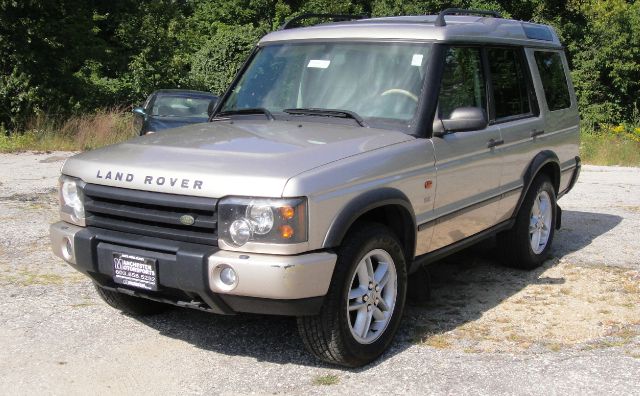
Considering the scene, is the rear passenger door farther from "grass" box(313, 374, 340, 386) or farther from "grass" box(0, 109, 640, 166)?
"grass" box(0, 109, 640, 166)

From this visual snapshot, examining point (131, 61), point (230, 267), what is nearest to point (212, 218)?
point (230, 267)

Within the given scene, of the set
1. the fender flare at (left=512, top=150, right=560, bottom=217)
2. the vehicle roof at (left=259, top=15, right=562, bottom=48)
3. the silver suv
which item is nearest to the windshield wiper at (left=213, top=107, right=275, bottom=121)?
the silver suv

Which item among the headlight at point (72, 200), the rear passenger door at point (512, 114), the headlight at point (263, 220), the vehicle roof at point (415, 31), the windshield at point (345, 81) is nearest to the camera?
the headlight at point (263, 220)

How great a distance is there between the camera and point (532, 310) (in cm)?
564

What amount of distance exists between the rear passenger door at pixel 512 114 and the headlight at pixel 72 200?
3.03 meters

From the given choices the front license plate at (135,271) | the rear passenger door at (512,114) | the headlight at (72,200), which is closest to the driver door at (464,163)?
the rear passenger door at (512,114)

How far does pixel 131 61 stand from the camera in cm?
2609

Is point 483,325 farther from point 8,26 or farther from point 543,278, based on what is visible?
point 8,26

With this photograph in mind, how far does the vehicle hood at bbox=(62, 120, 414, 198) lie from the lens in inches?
158

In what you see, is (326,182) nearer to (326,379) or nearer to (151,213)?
(151,213)

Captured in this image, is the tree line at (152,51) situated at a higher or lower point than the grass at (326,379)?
higher

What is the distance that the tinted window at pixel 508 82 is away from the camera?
6.00 meters

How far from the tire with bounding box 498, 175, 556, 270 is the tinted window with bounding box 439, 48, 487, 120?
3.87ft

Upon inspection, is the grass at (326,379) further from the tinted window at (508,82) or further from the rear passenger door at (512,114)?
the tinted window at (508,82)
